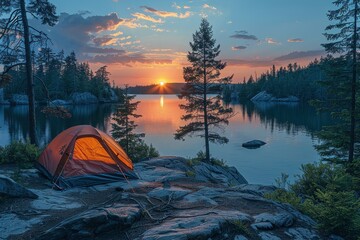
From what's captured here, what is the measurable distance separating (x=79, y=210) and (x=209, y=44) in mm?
21340

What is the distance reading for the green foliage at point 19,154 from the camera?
13539mm

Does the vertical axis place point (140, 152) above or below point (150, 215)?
below

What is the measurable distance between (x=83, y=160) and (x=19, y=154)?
4730 mm

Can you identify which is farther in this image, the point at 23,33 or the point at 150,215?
the point at 23,33

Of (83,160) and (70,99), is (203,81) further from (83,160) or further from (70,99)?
(70,99)

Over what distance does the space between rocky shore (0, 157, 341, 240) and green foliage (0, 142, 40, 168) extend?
354cm

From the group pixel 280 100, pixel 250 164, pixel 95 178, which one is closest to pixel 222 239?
pixel 95 178

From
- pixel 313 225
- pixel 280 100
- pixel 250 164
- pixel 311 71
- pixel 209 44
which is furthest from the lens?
pixel 311 71

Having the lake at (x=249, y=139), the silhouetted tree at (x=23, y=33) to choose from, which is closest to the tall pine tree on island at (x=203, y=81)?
the lake at (x=249, y=139)

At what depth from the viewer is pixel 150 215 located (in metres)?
7.25

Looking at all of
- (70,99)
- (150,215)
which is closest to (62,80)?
(70,99)

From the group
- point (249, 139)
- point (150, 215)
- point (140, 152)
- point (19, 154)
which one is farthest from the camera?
point (249, 139)

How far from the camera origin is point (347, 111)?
1745 cm

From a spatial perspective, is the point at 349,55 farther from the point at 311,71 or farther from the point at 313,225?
the point at 311,71
